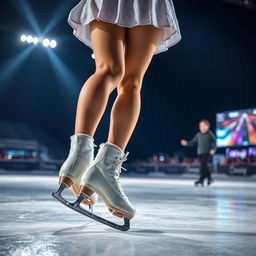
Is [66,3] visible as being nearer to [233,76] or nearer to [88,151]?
[233,76]

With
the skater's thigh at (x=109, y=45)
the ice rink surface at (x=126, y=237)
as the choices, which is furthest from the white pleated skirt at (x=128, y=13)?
the ice rink surface at (x=126, y=237)

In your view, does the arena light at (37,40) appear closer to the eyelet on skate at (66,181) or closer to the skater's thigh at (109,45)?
the skater's thigh at (109,45)

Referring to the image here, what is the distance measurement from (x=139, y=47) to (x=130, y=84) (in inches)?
6.1

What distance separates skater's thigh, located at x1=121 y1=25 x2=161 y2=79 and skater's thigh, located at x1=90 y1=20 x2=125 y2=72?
0.06 metres

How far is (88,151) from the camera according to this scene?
152cm

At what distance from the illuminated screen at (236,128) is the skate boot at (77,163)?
1888cm

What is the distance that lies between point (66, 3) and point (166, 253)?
13.3 meters

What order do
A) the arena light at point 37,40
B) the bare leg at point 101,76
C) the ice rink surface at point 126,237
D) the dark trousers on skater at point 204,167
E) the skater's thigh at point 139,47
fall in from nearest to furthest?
the ice rink surface at point 126,237
the bare leg at point 101,76
the skater's thigh at point 139,47
the dark trousers on skater at point 204,167
the arena light at point 37,40

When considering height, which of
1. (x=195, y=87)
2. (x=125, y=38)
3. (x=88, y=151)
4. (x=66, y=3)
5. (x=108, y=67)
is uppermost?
(x=66, y=3)

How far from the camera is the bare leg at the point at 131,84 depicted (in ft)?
5.18

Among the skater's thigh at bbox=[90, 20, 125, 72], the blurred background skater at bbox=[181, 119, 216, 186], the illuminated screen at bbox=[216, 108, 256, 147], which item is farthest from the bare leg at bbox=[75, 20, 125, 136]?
the illuminated screen at bbox=[216, 108, 256, 147]

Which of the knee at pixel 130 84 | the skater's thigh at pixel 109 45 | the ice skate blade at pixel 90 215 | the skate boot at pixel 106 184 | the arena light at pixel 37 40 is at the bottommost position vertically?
the ice skate blade at pixel 90 215

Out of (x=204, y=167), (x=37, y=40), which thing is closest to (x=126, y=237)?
(x=204, y=167)

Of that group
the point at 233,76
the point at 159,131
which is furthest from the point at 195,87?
the point at 159,131
